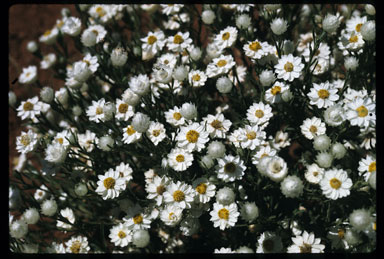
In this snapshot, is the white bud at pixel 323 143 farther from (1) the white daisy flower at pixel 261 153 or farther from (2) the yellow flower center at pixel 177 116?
(2) the yellow flower center at pixel 177 116

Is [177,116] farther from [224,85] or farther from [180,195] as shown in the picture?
[180,195]

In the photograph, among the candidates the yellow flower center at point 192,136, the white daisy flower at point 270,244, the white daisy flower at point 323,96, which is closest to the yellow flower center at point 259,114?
the white daisy flower at point 323,96

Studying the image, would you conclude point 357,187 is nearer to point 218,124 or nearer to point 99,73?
point 218,124

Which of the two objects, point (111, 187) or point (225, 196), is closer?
point (225, 196)

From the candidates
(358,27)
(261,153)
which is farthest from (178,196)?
(358,27)

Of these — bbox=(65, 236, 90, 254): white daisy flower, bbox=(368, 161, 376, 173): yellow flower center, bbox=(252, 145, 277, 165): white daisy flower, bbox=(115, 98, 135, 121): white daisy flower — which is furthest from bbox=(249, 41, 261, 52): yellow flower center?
bbox=(65, 236, 90, 254): white daisy flower

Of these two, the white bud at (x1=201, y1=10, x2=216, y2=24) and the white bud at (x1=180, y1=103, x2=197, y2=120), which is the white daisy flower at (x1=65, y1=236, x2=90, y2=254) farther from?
the white bud at (x1=201, y1=10, x2=216, y2=24)
